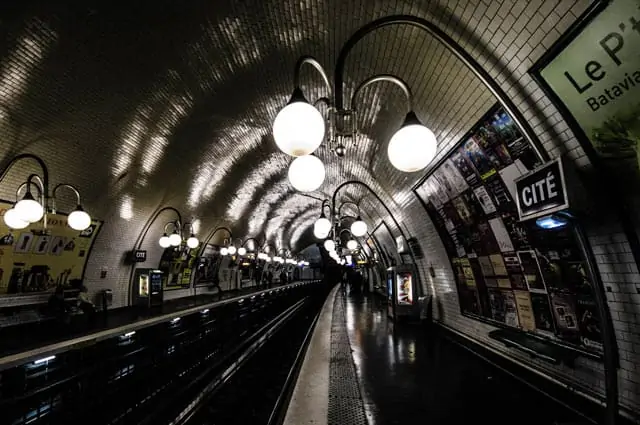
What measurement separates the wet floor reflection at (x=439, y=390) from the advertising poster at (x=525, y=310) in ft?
2.89

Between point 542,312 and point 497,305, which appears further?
point 497,305

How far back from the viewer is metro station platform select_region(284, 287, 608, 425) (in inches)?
164

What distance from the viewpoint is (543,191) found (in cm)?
319

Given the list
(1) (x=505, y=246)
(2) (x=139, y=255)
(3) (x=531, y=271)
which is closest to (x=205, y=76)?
(1) (x=505, y=246)

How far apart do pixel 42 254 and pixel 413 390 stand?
32.7 feet

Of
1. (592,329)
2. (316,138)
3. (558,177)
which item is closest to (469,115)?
(558,177)

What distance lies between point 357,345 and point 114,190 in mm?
8031

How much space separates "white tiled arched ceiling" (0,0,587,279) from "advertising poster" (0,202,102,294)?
3.08ft

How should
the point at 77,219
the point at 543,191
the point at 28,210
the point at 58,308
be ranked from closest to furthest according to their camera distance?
the point at 543,191 < the point at 28,210 < the point at 77,219 < the point at 58,308

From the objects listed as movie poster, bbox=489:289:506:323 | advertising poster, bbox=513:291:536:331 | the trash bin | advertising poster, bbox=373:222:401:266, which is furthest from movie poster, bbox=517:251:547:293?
the trash bin

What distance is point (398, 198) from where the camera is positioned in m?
9.36

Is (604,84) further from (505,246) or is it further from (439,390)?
(439,390)

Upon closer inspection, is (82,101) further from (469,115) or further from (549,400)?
(549,400)

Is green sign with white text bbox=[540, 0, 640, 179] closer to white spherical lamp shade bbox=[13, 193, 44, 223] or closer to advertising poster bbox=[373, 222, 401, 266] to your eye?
white spherical lamp shade bbox=[13, 193, 44, 223]
